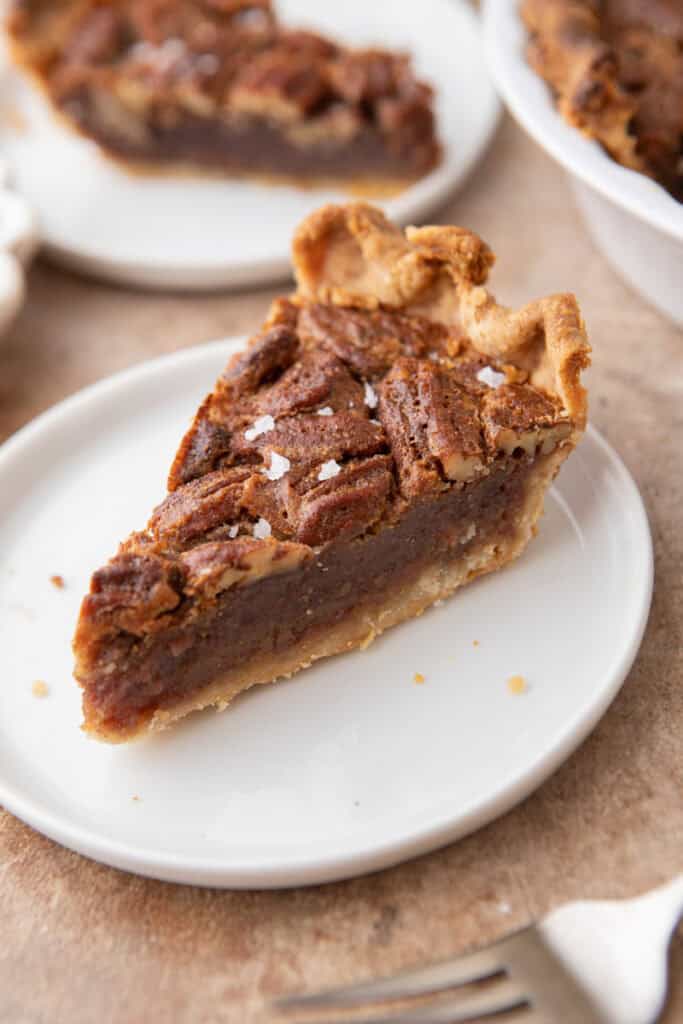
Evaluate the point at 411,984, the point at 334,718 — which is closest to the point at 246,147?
the point at 334,718

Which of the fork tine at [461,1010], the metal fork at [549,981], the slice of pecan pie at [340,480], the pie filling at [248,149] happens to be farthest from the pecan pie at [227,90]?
the fork tine at [461,1010]

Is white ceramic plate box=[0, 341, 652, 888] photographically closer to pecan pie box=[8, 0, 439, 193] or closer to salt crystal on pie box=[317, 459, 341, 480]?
salt crystal on pie box=[317, 459, 341, 480]

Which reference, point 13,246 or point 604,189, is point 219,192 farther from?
point 604,189

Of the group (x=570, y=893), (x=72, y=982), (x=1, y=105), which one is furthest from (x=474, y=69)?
(x=72, y=982)

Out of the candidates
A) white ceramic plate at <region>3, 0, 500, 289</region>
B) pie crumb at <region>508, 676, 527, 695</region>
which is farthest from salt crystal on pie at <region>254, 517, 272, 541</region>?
white ceramic plate at <region>3, 0, 500, 289</region>

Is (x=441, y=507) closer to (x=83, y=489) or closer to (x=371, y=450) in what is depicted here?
(x=371, y=450)

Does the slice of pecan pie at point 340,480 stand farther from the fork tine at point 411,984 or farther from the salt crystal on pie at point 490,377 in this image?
the fork tine at point 411,984

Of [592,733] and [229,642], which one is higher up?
[229,642]
